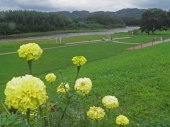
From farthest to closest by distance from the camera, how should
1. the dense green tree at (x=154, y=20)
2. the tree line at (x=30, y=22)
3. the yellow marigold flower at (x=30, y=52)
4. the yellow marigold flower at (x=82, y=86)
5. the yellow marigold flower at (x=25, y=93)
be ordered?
the tree line at (x=30, y=22), the dense green tree at (x=154, y=20), the yellow marigold flower at (x=82, y=86), the yellow marigold flower at (x=30, y=52), the yellow marigold flower at (x=25, y=93)

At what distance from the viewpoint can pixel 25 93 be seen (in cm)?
140

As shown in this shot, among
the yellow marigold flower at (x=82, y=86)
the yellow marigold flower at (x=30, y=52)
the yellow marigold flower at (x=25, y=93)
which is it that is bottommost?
the yellow marigold flower at (x=82, y=86)

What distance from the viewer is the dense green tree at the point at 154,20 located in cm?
5378

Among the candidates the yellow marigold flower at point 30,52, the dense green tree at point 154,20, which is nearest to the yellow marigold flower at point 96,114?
the yellow marigold flower at point 30,52

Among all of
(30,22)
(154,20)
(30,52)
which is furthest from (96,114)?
(30,22)

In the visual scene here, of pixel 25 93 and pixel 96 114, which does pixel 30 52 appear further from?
pixel 96 114

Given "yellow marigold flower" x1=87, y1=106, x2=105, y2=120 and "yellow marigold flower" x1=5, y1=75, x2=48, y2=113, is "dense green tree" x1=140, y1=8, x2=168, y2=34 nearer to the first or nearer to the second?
"yellow marigold flower" x1=87, y1=106, x2=105, y2=120

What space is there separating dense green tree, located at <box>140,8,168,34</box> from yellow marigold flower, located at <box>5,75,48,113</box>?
5483cm

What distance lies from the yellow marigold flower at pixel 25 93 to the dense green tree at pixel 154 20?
54829mm

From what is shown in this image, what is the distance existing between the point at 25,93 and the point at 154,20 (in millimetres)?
55289

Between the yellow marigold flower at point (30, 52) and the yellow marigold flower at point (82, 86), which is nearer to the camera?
the yellow marigold flower at point (30, 52)

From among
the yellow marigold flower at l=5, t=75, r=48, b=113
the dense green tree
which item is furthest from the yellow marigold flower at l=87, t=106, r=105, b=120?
the dense green tree

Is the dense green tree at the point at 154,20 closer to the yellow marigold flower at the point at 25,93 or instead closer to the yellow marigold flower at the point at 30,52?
the yellow marigold flower at the point at 30,52

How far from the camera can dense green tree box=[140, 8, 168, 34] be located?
53.8 metres
